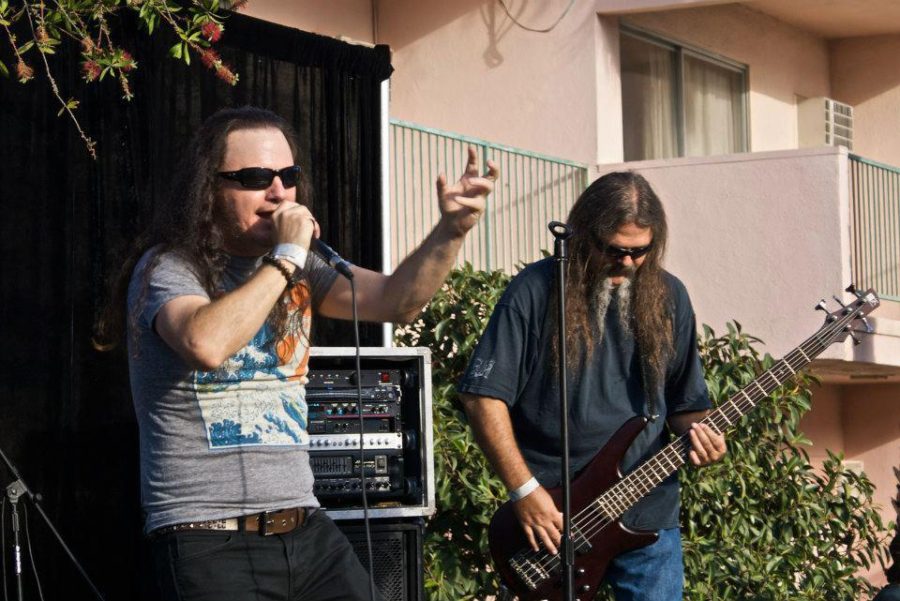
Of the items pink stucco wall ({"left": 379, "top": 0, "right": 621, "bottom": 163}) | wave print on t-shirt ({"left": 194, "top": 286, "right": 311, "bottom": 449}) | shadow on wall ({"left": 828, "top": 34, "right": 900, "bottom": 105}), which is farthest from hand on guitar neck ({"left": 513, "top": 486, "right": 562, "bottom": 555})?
shadow on wall ({"left": 828, "top": 34, "right": 900, "bottom": 105})

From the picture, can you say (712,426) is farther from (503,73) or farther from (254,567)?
(503,73)

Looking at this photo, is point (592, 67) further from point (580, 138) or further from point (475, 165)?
point (475, 165)

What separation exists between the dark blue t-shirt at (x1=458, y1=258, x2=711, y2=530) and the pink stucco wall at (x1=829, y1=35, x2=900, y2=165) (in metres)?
10.2

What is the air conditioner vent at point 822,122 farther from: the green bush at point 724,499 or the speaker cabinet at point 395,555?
the speaker cabinet at point 395,555

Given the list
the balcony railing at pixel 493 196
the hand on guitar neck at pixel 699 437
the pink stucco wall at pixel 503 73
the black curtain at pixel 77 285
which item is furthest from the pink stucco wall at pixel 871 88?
the hand on guitar neck at pixel 699 437

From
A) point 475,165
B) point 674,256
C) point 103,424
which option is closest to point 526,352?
point 475,165

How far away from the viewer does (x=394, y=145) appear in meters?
9.90

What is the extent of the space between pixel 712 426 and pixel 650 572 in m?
0.60

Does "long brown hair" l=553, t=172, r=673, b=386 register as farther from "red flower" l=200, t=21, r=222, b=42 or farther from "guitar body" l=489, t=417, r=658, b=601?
"red flower" l=200, t=21, r=222, b=42

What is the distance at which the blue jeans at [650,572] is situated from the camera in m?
4.62

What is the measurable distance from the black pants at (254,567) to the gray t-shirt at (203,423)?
0.20ft

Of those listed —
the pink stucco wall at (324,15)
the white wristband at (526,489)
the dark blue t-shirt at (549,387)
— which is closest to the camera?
the white wristband at (526,489)

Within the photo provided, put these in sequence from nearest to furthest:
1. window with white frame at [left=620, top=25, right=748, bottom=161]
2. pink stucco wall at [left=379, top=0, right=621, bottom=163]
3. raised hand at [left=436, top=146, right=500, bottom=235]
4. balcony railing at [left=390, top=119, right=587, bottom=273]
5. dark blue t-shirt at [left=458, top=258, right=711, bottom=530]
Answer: raised hand at [left=436, top=146, right=500, bottom=235] < dark blue t-shirt at [left=458, top=258, right=711, bottom=530] < balcony railing at [left=390, top=119, right=587, bottom=273] < pink stucco wall at [left=379, top=0, right=621, bottom=163] < window with white frame at [left=620, top=25, right=748, bottom=161]

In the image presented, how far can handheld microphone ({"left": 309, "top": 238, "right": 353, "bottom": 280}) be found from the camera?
3393 mm
